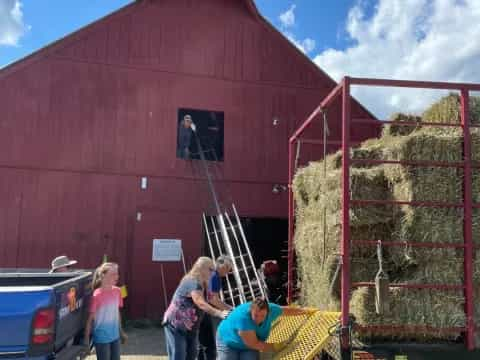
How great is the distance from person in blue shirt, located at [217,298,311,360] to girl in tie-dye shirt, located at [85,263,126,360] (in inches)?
46.2

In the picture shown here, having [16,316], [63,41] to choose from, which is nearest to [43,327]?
[16,316]

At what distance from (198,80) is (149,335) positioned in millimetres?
5122

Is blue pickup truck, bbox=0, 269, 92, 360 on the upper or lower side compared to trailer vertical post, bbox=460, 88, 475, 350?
lower

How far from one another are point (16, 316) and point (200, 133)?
738 cm

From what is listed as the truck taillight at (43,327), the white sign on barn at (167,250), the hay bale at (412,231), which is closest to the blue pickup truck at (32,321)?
the truck taillight at (43,327)

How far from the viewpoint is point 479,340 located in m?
3.76

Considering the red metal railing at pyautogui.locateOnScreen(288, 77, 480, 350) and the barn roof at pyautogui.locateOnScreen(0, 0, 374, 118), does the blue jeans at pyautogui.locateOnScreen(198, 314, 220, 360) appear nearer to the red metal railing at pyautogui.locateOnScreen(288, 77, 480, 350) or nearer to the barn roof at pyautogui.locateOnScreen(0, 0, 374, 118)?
the red metal railing at pyautogui.locateOnScreen(288, 77, 480, 350)

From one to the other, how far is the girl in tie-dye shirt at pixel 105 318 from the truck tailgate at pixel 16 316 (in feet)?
3.57

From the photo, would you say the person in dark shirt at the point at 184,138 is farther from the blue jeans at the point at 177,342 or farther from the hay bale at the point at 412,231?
the hay bale at the point at 412,231

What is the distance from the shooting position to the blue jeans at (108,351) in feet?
15.1

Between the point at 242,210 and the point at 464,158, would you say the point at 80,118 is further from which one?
the point at 464,158

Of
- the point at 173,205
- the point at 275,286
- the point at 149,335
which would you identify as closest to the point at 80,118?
the point at 173,205

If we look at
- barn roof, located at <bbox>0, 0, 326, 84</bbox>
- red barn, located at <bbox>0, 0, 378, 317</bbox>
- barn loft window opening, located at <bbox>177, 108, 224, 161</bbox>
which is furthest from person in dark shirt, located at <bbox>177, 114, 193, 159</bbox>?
barn roof, located at <bbox>0, 0, 326, 84</bbox>

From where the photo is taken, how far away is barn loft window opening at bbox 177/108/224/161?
33.1 ft
